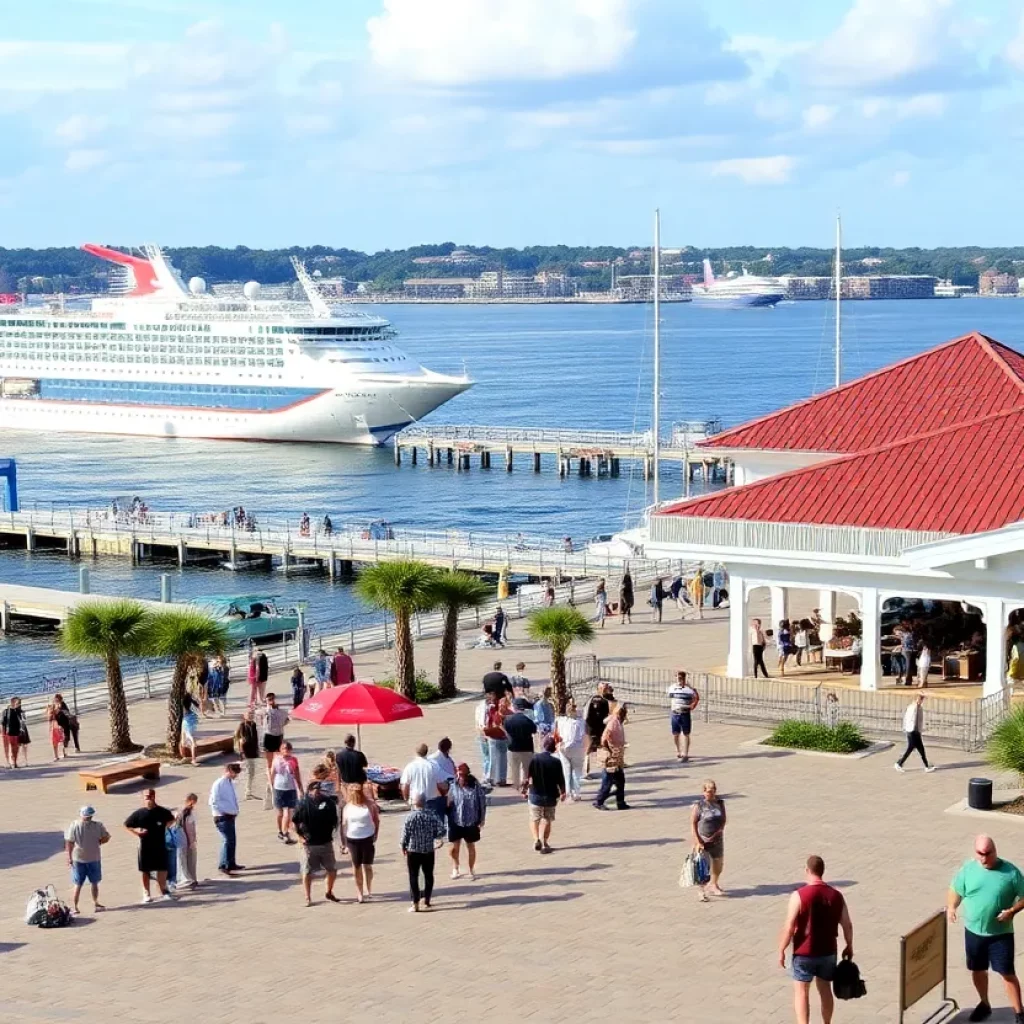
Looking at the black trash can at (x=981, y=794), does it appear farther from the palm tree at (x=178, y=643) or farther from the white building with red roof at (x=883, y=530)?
the palm tree at (x=178, y=643)

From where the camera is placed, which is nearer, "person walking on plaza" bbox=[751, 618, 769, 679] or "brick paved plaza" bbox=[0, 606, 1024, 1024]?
"brick paved plaza" bbox=[0, 606, 1024, 1024]

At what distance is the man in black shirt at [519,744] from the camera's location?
65.1 ft

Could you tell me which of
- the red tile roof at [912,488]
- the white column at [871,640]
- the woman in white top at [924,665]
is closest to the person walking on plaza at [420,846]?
the white column at [871,640]

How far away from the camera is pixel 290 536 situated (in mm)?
56438

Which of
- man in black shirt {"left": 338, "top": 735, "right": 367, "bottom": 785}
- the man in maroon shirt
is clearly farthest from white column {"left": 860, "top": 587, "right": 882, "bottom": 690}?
the man in maroon shirt

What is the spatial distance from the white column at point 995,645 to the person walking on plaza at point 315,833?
11250 mm

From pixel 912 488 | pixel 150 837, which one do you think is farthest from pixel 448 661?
pixel 150 837

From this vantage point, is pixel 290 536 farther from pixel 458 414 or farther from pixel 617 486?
pixel 458 414

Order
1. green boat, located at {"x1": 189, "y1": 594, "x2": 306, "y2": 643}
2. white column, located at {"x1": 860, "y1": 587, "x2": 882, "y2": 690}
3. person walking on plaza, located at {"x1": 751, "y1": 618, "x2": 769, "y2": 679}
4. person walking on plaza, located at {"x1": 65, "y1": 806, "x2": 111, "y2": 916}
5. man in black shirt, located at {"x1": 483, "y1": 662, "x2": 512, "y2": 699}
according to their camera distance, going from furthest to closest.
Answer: green boat, located at {"x1": 189, "y1": 594, "x2": 306, "y2": 643} → person walking on plaza, located at {"x1": 751, "y1": 618, "x2": 769, "y2": 679} → white column, located at {"x1": 860, "y1": 587, "x2": 882, "y2": 690} → man in black shirt, located at {"x1": 483, "y1": 662, "x2": 512, "y2": 699} → person walking on plaza, located at {"x1": 65, "y1": 806, "x2": 111, "y2": 916}

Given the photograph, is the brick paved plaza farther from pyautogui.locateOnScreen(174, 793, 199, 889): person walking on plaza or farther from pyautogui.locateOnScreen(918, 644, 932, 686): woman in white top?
pyautogui.locateOnScreen(918, 644, 932, 686): woman in white top

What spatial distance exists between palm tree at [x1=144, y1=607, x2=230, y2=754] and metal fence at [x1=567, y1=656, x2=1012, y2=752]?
17.2ft

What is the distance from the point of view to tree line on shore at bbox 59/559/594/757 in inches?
918

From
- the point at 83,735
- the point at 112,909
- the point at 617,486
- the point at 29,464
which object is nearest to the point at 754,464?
the point at 83,735

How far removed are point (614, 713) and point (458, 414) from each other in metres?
104
